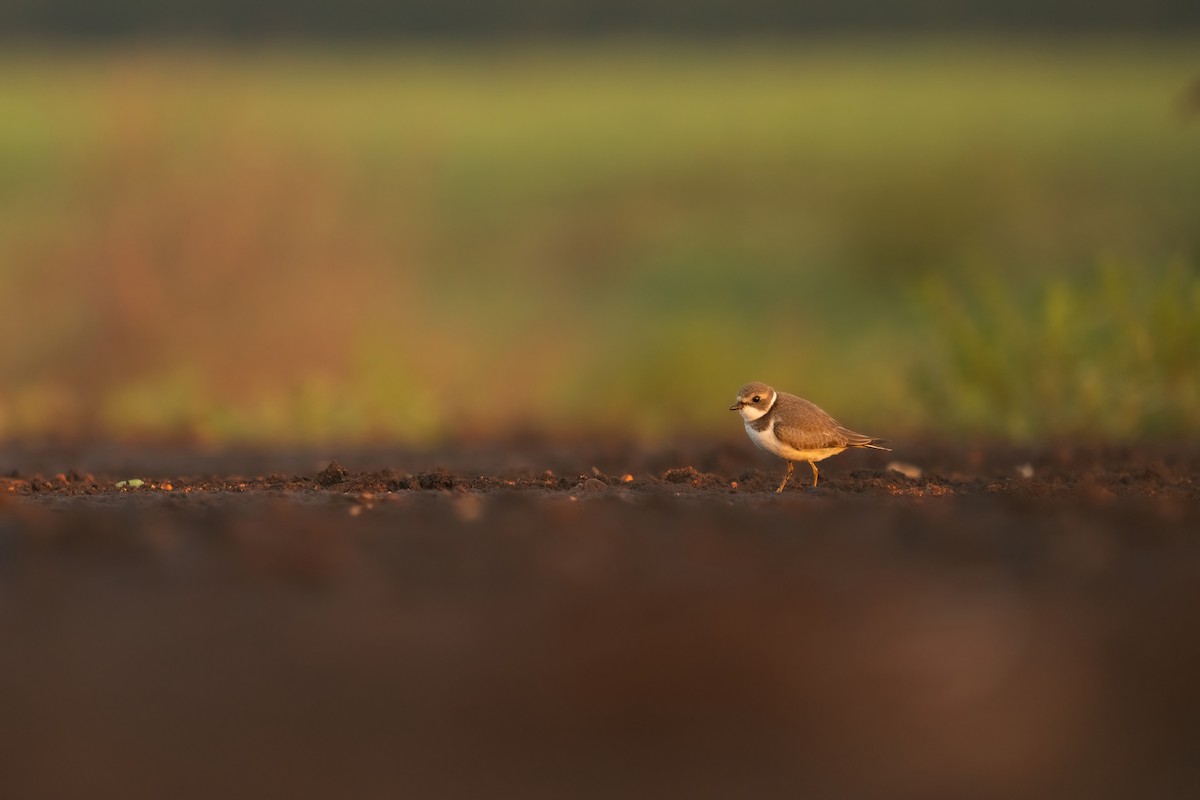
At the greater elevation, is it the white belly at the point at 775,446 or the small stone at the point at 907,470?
the white belly at the point at 775,446

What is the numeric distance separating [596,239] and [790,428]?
2735 centimetres

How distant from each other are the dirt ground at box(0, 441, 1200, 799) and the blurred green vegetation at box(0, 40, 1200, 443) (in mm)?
6769

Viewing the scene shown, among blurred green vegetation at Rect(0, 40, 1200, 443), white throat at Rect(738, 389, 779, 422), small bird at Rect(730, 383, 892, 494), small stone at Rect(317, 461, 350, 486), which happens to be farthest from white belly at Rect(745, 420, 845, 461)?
blurred green vegetation at Rect(0, 40, 1200, 443)

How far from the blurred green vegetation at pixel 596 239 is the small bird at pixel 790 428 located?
15.1 feet

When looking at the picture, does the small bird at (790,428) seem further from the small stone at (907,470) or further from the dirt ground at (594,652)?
the dirt ground at (594,652)

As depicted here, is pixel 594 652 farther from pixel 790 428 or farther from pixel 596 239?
pixel 596 239

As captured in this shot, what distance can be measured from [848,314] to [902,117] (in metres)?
12.7

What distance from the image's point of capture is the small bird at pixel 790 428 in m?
7.30

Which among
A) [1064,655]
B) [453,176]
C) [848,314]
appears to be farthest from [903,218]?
[1064,655]

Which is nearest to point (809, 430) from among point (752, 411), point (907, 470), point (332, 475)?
point (752, 411)

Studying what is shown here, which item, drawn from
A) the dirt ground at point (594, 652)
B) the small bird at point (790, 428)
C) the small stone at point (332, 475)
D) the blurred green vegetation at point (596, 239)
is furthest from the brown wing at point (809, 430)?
the blurred green vegetation at point (596, 239)

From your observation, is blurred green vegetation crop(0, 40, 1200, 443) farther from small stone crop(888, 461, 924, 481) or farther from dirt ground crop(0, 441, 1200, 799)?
dirt ground crop(0, 441, 1200, 799)

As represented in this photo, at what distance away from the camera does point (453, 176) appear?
1538 inches

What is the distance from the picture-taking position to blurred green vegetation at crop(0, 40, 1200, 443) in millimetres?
13336
